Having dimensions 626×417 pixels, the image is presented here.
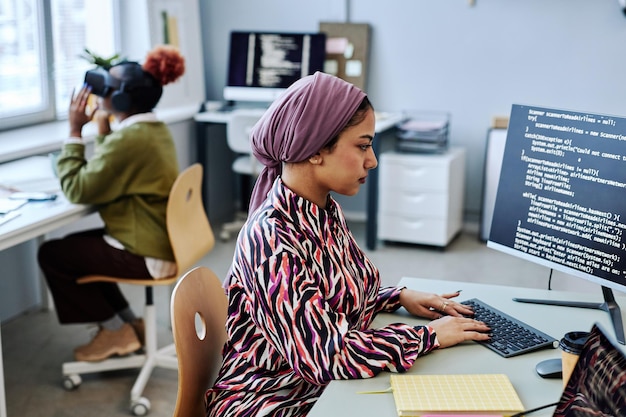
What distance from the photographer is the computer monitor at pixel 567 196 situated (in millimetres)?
1646

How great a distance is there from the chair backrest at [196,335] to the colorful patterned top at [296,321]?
0.15ft

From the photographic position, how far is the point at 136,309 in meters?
3.66

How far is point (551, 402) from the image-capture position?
4.42 feet

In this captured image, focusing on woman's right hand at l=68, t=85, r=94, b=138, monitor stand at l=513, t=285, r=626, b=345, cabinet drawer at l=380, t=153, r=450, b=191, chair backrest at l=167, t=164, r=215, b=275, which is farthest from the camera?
cabinet drawer at l=380, t=153, r=450, b=191

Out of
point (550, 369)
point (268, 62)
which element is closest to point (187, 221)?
point (550, 369)

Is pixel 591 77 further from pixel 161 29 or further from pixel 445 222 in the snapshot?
pixel 161 29

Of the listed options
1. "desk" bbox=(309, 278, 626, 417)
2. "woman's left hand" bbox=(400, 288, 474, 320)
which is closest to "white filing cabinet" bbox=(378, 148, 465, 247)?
"desk" bbox=(309, 278, 626, 417)

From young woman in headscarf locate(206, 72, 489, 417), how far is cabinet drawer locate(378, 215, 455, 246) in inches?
113

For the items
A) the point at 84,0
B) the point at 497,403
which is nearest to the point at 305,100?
the point at 497,403

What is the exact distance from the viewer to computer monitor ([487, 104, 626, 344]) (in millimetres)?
1646

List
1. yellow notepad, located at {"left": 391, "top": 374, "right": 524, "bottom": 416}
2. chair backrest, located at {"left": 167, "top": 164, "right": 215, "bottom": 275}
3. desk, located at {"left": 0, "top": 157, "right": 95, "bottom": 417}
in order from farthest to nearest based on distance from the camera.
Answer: chair backrest, located at {"left": 167, "top": 164, "right": 215, "bottom": 275} → desk, located at {"left": 0, "top": 157, "right": 95, "bottom": 417} → yellow notepad, located at {"left": 391, "top": 374, "right": 524, "bottom": 416}

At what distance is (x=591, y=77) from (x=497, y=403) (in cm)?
360

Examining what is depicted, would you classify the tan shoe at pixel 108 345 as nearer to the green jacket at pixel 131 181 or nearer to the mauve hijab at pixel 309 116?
the green jacket at pixel 131 181

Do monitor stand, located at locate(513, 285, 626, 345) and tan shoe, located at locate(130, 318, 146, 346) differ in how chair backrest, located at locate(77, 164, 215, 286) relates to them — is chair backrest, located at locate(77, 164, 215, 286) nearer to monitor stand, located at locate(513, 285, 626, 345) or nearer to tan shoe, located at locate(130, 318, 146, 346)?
tan shoe, located at locate(130, 318, 146, 346)
